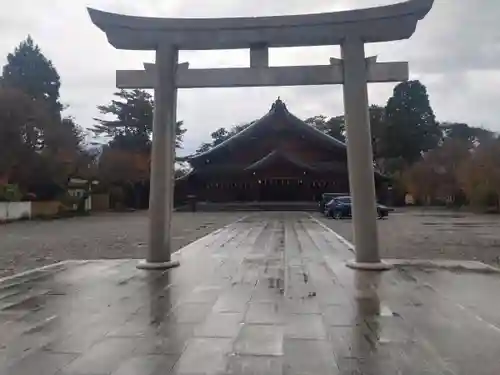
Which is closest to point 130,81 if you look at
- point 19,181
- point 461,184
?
point 19,181

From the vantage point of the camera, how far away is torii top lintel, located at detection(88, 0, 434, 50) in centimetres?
895

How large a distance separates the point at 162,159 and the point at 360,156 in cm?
345

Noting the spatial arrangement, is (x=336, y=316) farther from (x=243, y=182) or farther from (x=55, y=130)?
(x=243, y=182)

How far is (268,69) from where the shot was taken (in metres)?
9.28

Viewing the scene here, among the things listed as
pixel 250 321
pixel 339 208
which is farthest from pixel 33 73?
pixel 250 321

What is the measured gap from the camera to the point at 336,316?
216 inches

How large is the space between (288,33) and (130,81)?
298cm

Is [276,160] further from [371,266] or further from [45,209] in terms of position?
[371,266]

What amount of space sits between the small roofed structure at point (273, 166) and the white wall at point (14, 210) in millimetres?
14393

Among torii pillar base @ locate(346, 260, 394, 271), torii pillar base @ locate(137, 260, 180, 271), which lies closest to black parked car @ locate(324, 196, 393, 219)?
torii pillar base @ locate(346, 260, 394, 271)

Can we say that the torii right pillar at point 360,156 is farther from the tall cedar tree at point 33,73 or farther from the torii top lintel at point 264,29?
the tall cedar tree at point 33,73

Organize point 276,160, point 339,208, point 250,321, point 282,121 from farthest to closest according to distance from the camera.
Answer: point 282,121
point 276,160
point 339,208
point 250,321

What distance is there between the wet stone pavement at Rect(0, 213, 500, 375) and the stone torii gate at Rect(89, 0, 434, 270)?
1.12 meters

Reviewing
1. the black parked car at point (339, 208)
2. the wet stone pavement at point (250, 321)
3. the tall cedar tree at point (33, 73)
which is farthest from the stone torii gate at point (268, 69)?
the tall cedar tree at point (33, 73)
